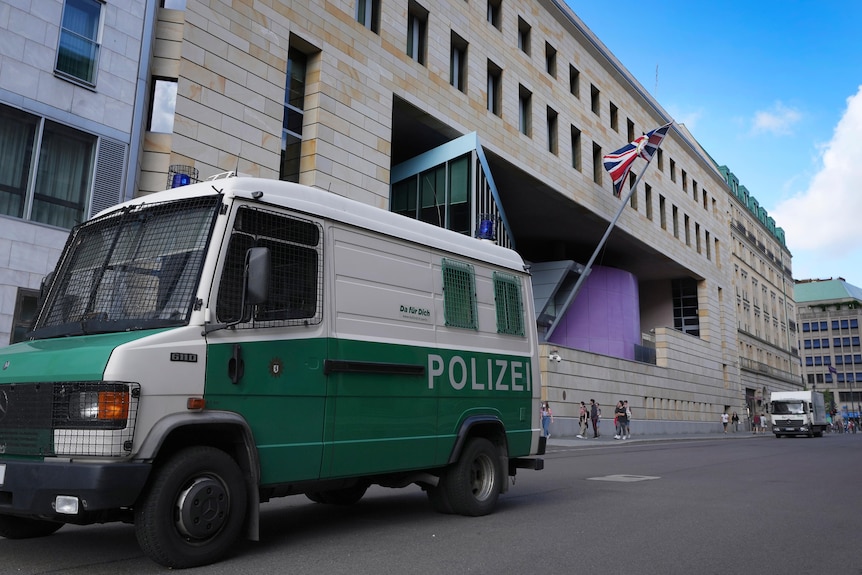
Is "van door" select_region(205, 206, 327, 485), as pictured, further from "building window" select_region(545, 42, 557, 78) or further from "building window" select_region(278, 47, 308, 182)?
"building window" select_region(545, 42, 557, 78)

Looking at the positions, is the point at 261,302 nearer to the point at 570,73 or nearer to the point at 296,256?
the point at 296,256

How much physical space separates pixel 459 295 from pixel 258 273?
2946 millimetres

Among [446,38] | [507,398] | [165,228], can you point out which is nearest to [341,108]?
[446,38]

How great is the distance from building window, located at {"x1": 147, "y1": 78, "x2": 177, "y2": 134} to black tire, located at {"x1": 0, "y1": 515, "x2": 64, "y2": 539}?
13787mm

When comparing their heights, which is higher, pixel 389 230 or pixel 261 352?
pixel 389 230

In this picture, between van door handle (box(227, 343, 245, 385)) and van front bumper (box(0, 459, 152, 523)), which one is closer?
van front bumper (box(0, 459, 152, 523))

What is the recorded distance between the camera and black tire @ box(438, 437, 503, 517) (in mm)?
7547

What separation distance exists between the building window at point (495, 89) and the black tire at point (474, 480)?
2454 centimetres

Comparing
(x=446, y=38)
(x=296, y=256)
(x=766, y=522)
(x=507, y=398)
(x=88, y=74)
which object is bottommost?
(x=766, y=522)

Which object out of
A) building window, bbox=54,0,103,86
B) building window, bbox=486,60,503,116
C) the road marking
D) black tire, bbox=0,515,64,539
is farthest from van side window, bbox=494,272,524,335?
building window, bbox=486,60,503,116

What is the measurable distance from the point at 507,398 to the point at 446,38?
2253cm

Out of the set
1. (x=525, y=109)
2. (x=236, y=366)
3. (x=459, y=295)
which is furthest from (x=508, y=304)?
(x=525, y=109)

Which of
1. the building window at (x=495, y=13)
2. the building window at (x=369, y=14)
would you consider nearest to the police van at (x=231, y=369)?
the building window at (x=369, y=14)

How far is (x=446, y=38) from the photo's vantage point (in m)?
28.0
